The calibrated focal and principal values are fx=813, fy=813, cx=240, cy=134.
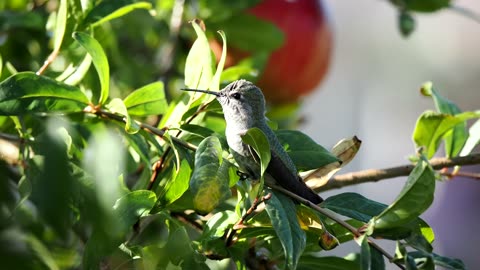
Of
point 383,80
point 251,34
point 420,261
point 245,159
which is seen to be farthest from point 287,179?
point 383,80

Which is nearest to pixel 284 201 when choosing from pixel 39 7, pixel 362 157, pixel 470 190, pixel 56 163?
pixel 56 163

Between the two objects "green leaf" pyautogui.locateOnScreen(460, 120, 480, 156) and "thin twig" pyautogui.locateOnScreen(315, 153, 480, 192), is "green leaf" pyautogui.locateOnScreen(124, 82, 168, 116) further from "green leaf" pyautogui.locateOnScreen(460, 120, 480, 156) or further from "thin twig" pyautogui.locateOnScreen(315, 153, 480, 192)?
"green leaf" pyautogui.locateOnScreen(460, 120, 480, 156)


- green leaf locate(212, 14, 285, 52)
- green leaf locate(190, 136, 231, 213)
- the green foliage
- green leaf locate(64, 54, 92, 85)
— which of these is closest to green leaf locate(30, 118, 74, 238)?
the green foliage

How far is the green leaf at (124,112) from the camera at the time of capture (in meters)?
0.84

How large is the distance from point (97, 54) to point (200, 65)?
0.13 m

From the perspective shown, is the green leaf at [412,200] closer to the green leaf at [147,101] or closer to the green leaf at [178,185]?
the green leaf at [178,185]

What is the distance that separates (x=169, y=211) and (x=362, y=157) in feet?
14.1

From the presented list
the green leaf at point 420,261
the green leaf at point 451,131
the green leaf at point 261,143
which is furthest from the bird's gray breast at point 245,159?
the green leaf at point 451,131

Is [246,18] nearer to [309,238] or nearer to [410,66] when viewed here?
[309,238]

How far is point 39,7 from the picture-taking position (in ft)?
A: 4.76

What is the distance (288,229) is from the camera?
73 cm

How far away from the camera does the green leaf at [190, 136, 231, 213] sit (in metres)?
0.72

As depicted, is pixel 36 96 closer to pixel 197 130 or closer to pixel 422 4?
pixel 197 130

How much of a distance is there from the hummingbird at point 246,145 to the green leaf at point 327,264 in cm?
7
